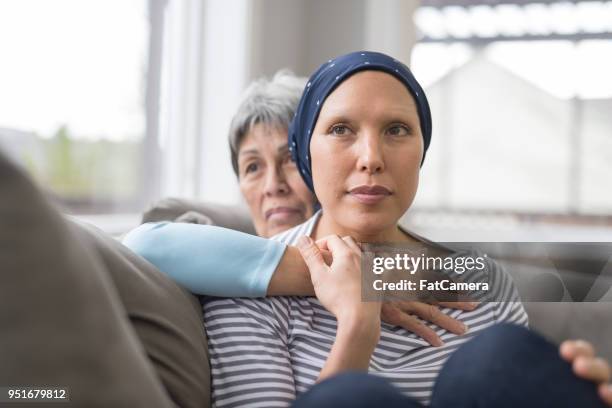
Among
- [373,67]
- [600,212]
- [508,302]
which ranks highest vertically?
[373,67]

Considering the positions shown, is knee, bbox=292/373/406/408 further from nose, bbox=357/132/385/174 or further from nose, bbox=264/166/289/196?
nose, bbox=264/166/289/196

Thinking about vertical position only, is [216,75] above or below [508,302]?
above

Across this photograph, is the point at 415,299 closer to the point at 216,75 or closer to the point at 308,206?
the point at 308,206

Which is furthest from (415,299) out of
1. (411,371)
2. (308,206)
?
(308,206)

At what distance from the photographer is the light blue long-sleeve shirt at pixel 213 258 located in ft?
3.02

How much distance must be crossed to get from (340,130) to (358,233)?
16cm

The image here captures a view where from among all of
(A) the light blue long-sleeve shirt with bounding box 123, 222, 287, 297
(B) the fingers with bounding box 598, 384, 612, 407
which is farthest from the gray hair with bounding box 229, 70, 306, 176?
(B) the fingers with bounding box 598, 384, 612, 407

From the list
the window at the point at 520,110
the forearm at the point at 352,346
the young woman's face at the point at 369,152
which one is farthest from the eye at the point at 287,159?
the window at the point at 520,110

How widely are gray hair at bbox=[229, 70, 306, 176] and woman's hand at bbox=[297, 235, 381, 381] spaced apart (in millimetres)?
650

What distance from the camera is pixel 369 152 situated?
966mm

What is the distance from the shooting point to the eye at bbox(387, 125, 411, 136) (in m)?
1.00

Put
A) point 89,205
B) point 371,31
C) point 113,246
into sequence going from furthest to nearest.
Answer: point 371,31
point 89,205
point 113,246

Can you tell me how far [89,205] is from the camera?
2266 millimetres

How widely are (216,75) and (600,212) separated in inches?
138
